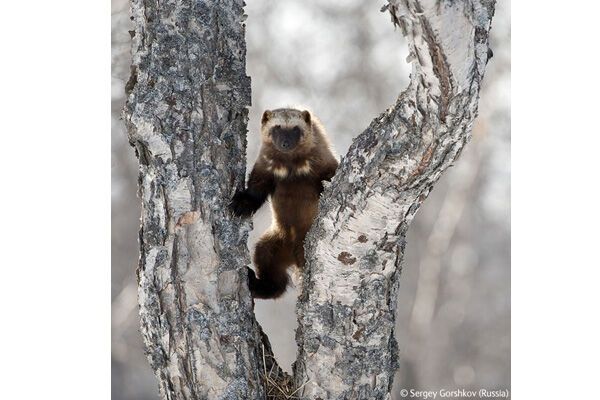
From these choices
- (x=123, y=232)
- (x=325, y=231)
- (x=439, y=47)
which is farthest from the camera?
(x=123, y=232)

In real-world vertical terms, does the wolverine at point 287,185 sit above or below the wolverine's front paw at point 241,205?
above

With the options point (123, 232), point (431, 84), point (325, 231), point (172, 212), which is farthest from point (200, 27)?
point (123, 232)

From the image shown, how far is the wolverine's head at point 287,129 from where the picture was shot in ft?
15.3

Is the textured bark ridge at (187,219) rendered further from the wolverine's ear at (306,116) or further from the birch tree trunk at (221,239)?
the wolverine's ear at (306,116)

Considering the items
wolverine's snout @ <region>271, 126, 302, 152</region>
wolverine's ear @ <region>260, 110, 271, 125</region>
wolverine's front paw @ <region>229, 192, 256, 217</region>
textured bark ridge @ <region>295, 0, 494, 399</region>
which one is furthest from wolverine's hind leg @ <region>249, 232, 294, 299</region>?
textured bark ridge @ <region>295, 0, 494, 399</region>

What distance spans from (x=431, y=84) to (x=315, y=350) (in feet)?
4.62

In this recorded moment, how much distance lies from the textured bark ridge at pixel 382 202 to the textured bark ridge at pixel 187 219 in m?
0.37

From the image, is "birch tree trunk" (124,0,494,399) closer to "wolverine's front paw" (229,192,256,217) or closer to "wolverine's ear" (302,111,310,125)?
"wolverine's front paw" (229,192,256,217)

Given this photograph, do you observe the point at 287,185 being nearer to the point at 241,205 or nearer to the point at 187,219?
the point at 241,205

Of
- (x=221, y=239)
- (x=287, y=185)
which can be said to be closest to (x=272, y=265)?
(x=287, y=185)

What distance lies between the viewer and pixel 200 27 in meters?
3.71

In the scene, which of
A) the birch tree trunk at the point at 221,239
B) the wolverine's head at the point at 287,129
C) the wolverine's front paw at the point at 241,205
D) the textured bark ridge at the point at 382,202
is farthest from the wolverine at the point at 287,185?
the textured bark ridge at the point at 382,202

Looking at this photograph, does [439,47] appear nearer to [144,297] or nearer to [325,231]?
[325,231]

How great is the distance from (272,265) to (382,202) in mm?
1778
